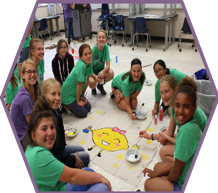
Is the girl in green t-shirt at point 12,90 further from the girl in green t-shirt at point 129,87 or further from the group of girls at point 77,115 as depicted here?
the girl in green t-shirt at point 129,87

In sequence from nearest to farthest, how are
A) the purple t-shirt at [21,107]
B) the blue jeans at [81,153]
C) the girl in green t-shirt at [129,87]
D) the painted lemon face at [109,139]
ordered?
1. the purple t-shirt at [21,107]
2. the blue jeans at [81,153]
3. the painted lemon face at [109,139]
4. the girl in green t-shirt at [129,87]

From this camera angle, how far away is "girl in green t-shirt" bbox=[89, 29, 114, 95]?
2303 mm

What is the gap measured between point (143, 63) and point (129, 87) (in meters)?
1.54

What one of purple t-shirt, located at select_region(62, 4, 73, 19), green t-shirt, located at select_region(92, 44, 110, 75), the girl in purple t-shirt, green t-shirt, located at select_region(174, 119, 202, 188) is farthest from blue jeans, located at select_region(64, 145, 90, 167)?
purple t-shirt, located at select_region(62, 4, 73, 19)

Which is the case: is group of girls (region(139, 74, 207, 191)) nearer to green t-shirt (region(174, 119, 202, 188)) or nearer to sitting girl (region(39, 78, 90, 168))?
green t-shirt (region(174, 119, 202, 188))

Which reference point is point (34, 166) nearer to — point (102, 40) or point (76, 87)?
point (76, 87)

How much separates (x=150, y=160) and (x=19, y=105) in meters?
0.98

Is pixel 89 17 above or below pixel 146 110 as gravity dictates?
above

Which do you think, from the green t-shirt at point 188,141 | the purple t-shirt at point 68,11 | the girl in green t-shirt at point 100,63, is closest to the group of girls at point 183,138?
the green t-shirt at point 188,141

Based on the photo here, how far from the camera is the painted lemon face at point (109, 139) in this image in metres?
1.57

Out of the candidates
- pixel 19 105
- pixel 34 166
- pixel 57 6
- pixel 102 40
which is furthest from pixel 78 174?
pixel 57 6

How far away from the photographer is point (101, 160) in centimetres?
145

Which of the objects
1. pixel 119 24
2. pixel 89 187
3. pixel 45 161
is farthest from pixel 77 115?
pixel 119 24

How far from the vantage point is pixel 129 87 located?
6.39ft
